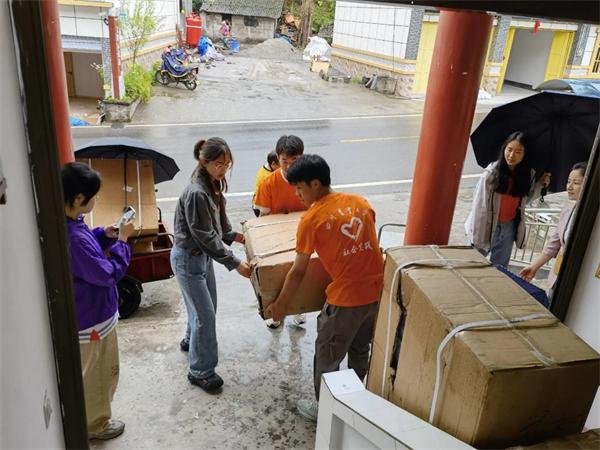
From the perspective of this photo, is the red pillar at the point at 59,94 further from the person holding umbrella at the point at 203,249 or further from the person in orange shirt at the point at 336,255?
the person in orange shirt at the point at 336,255

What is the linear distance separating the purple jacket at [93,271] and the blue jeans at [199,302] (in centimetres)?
46

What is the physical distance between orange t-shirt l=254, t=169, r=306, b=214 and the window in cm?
2786

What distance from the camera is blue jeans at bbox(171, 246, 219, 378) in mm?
3129

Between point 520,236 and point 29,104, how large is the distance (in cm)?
394

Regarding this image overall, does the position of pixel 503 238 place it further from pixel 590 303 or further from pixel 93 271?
pixel 93 271

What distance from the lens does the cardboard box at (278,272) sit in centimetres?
292

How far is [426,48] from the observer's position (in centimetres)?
1712

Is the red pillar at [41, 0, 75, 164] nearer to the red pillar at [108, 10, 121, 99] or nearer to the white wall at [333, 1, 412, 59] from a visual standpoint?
the red pillar at [108, 10, 121, 99]

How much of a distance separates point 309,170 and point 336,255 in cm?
49

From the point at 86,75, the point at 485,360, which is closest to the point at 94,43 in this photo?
the point at 86,75

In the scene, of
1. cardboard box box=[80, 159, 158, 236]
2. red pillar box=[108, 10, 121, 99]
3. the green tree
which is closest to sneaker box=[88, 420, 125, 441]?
cardboard box box=[80, 159, 158, 236]

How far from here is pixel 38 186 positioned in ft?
4.87

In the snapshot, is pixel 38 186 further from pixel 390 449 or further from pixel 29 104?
pixel 390 449

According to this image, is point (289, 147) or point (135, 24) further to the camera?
point (135, 24)
